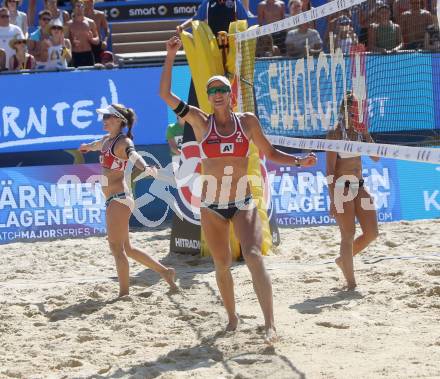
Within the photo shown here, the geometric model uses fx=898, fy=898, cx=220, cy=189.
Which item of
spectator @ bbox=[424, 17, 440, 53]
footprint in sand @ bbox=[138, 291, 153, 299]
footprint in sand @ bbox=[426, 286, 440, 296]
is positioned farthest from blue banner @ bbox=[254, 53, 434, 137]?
footprint in sand @ bbox=[138, 291, 153, 299]

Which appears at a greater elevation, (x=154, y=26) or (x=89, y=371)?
(x=154, y=26)

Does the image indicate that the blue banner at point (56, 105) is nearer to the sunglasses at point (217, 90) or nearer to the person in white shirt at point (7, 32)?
the person in white shirt at point (7, 32)

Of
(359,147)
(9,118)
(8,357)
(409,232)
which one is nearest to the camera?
(8,357)

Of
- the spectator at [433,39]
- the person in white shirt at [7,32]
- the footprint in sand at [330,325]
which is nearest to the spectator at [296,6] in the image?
the spectator at [433,39]

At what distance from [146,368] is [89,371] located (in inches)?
13.6

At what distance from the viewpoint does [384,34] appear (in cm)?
1031

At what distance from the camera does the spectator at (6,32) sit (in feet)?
41.1

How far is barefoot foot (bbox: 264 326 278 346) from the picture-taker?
5.59 metres

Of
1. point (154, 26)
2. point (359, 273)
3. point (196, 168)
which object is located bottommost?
point (359, 273)

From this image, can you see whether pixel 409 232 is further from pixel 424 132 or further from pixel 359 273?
pixel 359 273

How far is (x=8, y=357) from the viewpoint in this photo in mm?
5762

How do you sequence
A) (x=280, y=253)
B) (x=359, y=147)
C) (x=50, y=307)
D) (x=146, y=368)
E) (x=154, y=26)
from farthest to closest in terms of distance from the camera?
(x=154, y=26)
(x=280, y=253)
(x=50, y=307)
(x=359, y=147)
(x=146, y=368)

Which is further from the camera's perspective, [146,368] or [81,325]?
[81,325]

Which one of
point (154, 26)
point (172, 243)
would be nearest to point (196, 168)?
point (172, 243)
